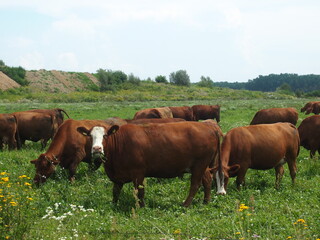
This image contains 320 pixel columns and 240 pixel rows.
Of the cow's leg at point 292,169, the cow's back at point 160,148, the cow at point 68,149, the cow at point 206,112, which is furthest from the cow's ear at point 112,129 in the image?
the cow at point 206,112

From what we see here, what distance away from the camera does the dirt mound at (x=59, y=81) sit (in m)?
88.4

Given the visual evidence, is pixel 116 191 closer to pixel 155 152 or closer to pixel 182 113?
pixel 155 152

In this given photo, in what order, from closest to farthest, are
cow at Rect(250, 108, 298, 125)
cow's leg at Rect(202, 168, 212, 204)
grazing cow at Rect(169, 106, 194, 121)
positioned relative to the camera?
1. cow's leg at Rect(202, 168, 212, 204)
2. cow at Rect(250, 108, 298, 125)
3. grazing cow at Rect(169, 106, 194, 121)

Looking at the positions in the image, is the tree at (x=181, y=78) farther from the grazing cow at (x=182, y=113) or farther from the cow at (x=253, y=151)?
the cow at (x=253, y=151)

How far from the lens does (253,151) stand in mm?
9070

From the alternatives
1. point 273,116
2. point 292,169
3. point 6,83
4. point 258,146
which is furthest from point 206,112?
point 6,83

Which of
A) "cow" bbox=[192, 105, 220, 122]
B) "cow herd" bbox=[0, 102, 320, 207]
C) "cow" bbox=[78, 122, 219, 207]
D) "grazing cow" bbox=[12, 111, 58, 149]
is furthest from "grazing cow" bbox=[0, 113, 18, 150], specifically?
"cow" bbox=[192, 105, 220, 122]

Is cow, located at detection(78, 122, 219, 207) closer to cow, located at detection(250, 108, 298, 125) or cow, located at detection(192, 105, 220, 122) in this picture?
cow, located at detection(250, 108, 298, 125)

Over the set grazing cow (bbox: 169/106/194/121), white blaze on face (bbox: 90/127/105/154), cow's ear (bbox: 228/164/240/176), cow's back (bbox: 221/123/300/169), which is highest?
white blaze on face (bbox: 90/127/105/154)

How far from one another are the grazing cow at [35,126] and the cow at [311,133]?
970cm

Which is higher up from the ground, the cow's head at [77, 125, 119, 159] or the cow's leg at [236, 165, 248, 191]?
the cow's head at [77, 125, 119, 159]

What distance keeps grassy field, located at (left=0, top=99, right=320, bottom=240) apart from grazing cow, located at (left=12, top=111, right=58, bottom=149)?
4.40 meters

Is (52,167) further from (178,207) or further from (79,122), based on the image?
(178,207)

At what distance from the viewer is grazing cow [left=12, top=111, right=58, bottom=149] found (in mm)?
15070
